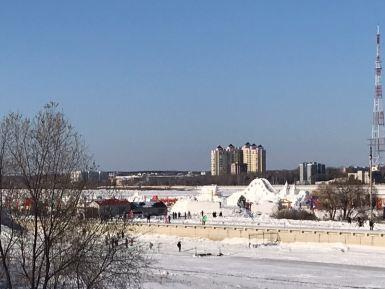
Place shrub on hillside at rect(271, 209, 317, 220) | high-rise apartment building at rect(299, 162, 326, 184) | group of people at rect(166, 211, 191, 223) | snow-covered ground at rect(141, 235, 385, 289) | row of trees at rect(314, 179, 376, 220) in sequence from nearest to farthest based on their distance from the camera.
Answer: snow-covered ground at rect(141, 235, 385, 289) < shrub on hillside at rect(271, 209, 317, 220) < row of trees at rect(314, 179, 376, 220) < group of people at rect(166, 211, 191, 223) < high-rise apartment building at rect(299, 162, 326, 184)

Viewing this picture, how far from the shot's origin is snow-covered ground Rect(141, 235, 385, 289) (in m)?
32.2

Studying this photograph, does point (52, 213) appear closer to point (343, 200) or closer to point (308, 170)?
point (343, 200)

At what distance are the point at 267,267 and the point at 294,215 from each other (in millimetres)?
30100

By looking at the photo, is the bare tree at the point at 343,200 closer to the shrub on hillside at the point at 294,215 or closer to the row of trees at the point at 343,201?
the row of trees at the point at 343,201

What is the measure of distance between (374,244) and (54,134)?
32.8 m

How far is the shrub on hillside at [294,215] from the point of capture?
66000 millimetres

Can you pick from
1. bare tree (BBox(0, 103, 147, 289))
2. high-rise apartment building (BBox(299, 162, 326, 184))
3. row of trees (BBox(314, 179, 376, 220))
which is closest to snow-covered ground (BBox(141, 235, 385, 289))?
bare tree (BBox(0, 103, 147, 289))

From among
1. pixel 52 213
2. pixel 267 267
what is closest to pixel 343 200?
pixel 267 267

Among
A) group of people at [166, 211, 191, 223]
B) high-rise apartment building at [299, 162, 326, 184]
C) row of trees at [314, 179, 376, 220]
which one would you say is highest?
high-rise apartment building at [299, 162, 326, 184]

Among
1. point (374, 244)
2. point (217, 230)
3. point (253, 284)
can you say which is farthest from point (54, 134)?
point (217, 230)

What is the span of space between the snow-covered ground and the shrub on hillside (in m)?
16.4

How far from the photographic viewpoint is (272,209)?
74938mm

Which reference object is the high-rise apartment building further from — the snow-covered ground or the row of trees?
the snow-covered ground

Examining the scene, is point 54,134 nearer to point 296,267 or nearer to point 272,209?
point 296,267
